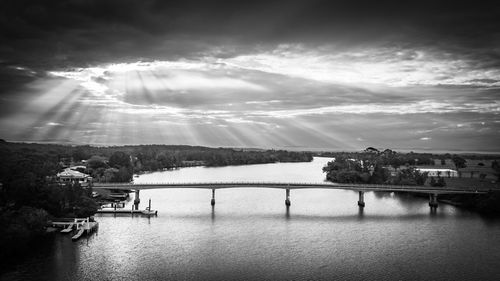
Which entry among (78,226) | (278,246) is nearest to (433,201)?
(278,246)

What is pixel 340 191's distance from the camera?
91375 mm

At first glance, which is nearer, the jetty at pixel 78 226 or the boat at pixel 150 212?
the jetty at pixel 78 226

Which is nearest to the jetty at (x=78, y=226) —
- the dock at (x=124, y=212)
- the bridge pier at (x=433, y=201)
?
the dock at (x=124, y=212)

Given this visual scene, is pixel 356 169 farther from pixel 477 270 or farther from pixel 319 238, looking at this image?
pixel 477 270

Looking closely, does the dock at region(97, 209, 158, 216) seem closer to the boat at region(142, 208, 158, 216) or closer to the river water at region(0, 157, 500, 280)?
the boat at region(142, 208, 158, 216)

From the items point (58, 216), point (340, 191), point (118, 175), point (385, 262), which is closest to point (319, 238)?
point (385, 262)

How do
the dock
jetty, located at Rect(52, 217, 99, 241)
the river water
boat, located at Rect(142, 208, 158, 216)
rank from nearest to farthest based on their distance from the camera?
the river water
jetty, located at Rect(52, 217, 99, 241)
boat, located at Rect(142, 208, 158, 216)
the dock

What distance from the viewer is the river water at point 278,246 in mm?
34312

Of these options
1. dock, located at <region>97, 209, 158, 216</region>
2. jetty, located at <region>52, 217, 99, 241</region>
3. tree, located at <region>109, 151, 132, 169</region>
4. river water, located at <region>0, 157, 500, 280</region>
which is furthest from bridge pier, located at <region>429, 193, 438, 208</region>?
tree, located at <region>109, 151, 132, 169</region>

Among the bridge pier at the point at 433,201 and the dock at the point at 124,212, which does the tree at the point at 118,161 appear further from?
the bridge pier at the point at 433,201

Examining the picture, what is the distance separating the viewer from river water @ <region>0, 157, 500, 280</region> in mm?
34312

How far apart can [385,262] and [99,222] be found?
3535 cm

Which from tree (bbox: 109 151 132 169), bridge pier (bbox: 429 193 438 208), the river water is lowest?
the river water

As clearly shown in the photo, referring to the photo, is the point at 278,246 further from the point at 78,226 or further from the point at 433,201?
the point at 433,201
